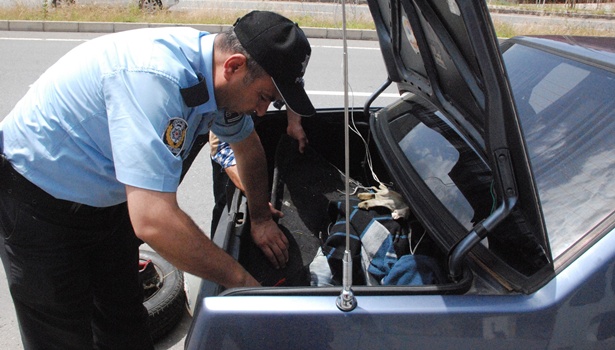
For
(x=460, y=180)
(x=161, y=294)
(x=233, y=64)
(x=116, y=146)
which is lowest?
(x=161, y=294)

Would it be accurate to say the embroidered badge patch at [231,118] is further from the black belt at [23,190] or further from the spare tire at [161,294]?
the spare tire at [161,294]

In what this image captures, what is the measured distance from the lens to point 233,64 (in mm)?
1585

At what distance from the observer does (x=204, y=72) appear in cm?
166

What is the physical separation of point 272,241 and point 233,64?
724mm

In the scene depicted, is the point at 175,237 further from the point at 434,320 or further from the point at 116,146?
the point at 434,320

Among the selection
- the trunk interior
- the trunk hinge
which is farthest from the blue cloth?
the trunk hinge

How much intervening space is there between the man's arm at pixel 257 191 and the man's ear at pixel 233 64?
48cm

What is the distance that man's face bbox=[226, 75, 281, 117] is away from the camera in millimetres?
1613

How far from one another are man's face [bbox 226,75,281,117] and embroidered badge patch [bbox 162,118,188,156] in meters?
0.19

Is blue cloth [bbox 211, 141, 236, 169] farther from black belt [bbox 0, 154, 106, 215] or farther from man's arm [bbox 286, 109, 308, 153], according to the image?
black belt [bbox 0, 154, 106, 215]

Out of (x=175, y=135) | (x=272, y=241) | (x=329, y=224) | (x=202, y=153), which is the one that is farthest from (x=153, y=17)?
(x=175, y=135)

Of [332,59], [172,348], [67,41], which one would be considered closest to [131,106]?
[172,348]

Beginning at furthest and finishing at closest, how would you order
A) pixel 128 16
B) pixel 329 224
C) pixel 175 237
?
pixel 128 16
pixel 329 224
pixel 175 237

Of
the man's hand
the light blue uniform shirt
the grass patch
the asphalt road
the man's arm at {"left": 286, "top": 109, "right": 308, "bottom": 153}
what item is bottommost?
the grass patch
